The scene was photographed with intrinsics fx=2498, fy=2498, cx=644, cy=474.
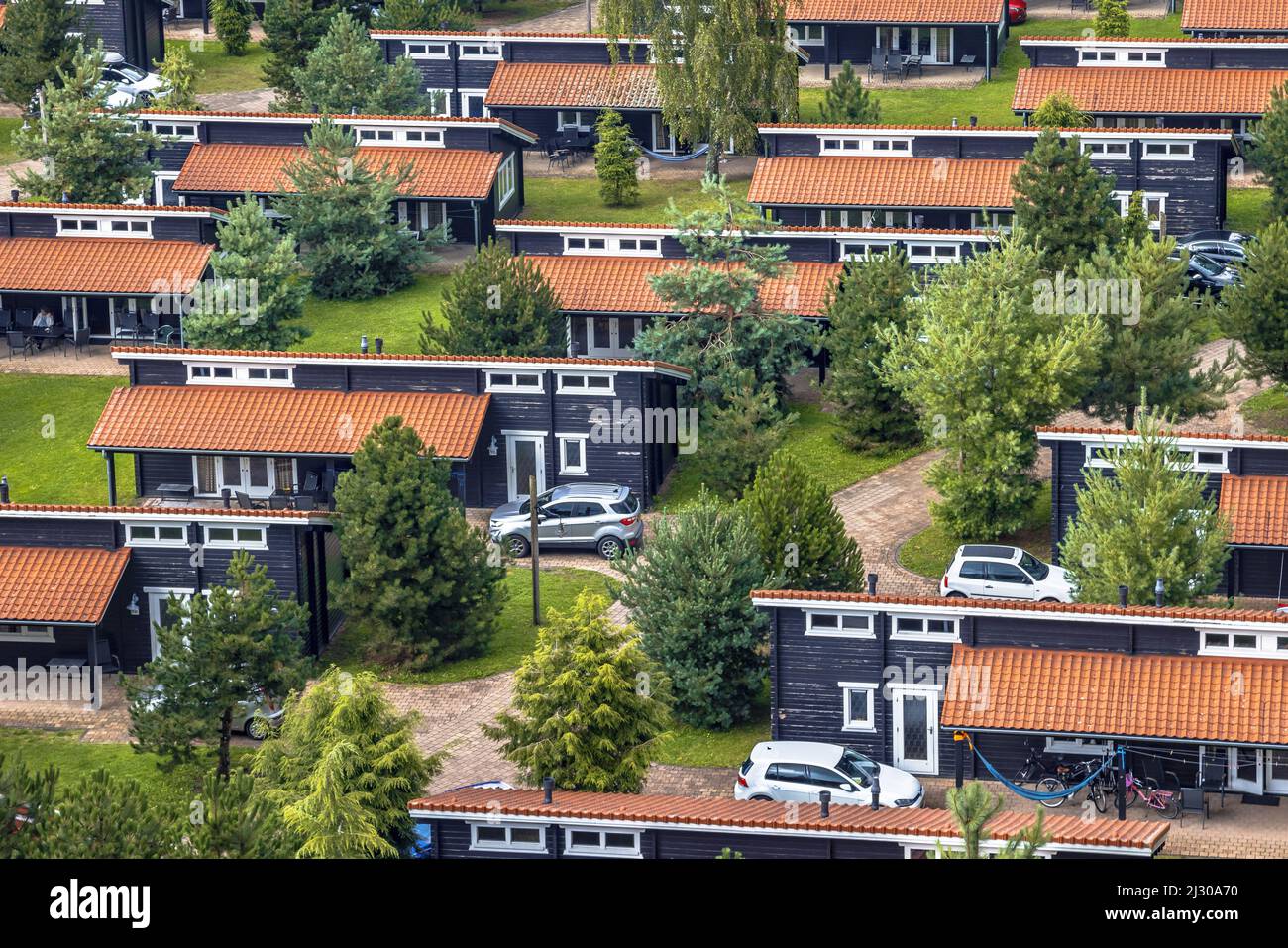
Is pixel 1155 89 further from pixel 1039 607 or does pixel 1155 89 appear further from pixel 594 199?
pixel 1039 607

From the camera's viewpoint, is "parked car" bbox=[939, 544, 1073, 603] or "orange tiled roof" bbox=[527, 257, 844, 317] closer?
"parked car" bbox=[939, 544, 1073, 603]

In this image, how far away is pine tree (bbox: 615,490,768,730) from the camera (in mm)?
51844

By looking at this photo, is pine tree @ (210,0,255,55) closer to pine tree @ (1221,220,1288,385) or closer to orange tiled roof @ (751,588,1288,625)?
pine tree @ (1221,220,1288,385)

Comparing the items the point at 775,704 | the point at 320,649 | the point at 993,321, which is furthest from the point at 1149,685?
the point at 320,649

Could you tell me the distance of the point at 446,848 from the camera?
4350cm

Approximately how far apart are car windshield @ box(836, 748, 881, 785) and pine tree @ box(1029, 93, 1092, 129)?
33455 mm

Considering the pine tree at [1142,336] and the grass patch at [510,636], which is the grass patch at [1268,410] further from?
the grass patch at [510,636]

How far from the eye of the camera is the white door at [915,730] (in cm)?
4991

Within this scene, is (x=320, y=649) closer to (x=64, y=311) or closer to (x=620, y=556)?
(x=620, y=556)

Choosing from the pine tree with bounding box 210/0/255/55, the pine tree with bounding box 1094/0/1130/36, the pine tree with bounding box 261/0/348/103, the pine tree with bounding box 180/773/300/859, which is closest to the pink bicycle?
the pine tree with bounding box 180/773/300/859

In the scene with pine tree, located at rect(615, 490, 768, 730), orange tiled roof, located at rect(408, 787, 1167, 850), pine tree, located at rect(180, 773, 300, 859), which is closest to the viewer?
pine tree, located at rect(180, 773, 300, 859)

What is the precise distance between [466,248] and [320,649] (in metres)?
24.1

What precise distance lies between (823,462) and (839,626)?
14233mm

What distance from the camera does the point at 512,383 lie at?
62.4 meters
